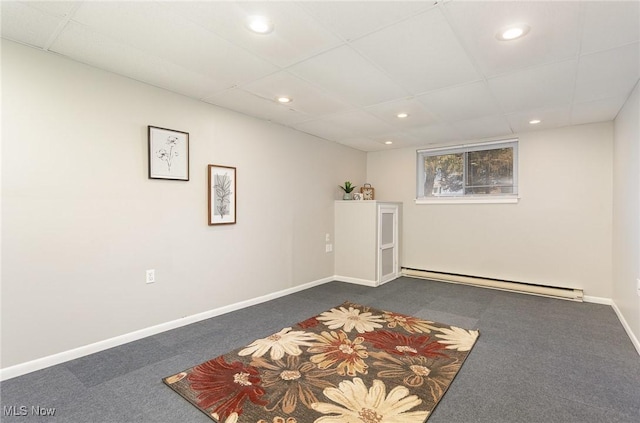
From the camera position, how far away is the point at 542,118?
151 inches

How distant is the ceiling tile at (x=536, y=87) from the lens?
2566 millimetres

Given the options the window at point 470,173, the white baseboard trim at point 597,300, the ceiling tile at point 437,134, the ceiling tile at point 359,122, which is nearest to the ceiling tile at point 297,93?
the ceiling tile at point 359,122

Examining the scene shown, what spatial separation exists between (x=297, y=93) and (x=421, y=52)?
1.28 m

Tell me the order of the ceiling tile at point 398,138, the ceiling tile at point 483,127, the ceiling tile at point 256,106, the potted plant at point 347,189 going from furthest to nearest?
the potted plant at point 347,189
the ceiling tile at point 398,138
the ceiling tile at point 483,127
the ceiling tile at point 256,106

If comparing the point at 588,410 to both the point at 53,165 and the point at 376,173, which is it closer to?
the point at 53,165

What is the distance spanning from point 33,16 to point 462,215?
5.33m

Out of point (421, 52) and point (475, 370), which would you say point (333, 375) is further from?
point (421, 52)

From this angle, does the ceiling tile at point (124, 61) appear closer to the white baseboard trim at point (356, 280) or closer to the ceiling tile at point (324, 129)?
the ceiling tile at point (324, 129)

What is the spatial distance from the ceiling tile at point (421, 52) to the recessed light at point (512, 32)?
0.86 feet

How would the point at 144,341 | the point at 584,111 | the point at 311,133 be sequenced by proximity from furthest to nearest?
the point at 311,133
the point at 584,111
the point at 144,341

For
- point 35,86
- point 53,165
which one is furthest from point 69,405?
point 35,86

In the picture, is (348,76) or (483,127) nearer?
(348,76)

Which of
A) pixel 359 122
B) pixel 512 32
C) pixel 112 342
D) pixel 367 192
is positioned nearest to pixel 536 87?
pixel 512 32

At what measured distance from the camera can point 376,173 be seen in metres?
6.00
